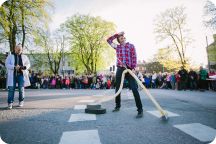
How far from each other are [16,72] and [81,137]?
14.8ft

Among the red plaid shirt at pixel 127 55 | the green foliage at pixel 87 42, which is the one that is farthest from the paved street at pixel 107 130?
the green foliage at pixel 87 42

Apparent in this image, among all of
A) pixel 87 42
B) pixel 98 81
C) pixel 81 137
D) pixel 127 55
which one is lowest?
pixel 81 137

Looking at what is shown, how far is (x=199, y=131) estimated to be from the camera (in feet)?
13.5

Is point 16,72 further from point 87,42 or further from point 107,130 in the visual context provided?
point 87,42

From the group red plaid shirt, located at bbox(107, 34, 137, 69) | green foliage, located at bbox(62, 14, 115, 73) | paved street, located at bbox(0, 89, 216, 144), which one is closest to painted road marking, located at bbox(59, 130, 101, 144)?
paved street, located at bbox(0, 89, 216, 144)

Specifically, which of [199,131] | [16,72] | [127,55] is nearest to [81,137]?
[199,131]

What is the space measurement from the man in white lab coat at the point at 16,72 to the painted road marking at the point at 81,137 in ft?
13.2

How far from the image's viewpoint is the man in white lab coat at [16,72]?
7.57 m

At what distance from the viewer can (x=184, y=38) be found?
3803 centimetres

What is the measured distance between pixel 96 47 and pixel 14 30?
19405 mm

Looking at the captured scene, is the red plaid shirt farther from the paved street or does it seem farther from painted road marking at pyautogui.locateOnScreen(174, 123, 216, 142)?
painted road marking at pyautogui.locateOnScreen(174, 123, 216, 142)

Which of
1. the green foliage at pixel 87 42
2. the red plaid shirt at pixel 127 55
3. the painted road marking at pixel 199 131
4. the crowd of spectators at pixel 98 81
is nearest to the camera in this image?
the painted road marking at pixel 199 131

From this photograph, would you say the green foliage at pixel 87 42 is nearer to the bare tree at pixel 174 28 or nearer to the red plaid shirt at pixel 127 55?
the bare tree at pixel 174 28

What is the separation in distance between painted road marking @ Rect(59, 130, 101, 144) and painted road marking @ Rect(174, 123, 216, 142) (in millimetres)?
1390
